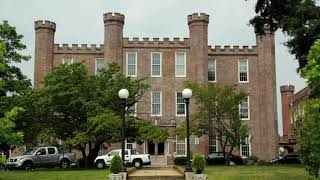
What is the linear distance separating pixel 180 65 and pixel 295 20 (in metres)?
25.1

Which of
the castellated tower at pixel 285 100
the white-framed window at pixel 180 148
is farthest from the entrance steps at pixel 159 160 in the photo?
the castellated tower at pixel 285 100

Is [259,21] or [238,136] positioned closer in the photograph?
[259,21]

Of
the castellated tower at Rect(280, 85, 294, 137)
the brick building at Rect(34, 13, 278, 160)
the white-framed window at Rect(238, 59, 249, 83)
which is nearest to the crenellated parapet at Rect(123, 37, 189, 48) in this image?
the brick building at Rect(34, 13, 278, 160)

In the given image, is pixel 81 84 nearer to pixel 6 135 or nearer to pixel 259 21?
pixel 259 21

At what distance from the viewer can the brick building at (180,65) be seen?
52688 millimetres

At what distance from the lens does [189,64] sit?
175 feet

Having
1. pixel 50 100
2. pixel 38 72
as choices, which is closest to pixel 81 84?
pixel 50 100

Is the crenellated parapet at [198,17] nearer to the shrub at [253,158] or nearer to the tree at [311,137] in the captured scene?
the shrub at [253,158]

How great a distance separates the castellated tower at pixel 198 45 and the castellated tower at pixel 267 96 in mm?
5267

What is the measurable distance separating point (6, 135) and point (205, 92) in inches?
1002

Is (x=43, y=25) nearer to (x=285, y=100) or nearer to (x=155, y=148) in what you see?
(x=155, y=148)

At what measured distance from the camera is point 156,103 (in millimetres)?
53000

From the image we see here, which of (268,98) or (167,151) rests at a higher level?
(268,98)

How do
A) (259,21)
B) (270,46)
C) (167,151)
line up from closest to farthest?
(259,21), (167,151), (270,46)
